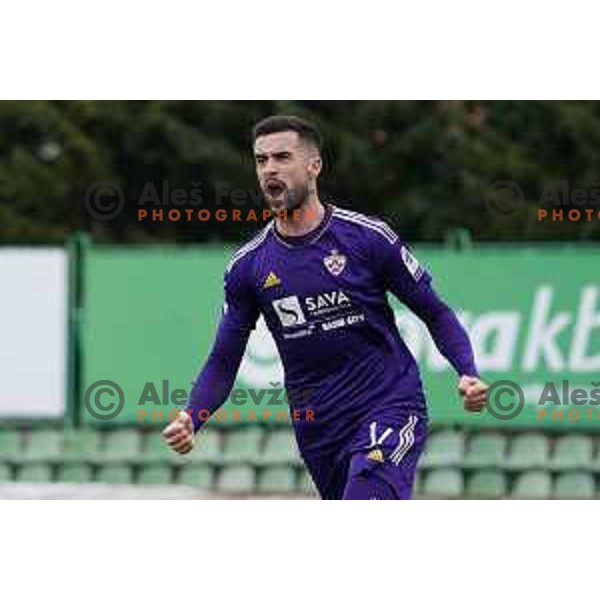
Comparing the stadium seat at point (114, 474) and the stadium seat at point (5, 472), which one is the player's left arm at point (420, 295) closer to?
the stadium seat at point (114, 474)

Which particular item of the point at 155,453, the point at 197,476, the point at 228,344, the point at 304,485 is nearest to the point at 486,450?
the point at 304,485

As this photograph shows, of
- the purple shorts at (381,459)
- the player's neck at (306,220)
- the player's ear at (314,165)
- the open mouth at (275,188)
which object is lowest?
the purple shorts at (381,459)

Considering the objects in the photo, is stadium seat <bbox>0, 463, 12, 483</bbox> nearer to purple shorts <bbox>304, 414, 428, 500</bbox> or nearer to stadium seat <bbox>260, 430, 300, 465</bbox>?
stadium seat <bbox>260, 430, 300, 465</bbox>

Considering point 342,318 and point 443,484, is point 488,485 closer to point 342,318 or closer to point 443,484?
point 443,484

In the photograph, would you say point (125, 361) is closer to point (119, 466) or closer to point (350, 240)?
point (119, 466)

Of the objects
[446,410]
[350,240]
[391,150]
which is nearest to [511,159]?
[391,150]

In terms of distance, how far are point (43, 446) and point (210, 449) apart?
1457 millimetres

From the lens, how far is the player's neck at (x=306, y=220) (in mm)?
8961

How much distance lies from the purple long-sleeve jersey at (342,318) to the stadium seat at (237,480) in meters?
6.44

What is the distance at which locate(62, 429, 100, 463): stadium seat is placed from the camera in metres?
15.6

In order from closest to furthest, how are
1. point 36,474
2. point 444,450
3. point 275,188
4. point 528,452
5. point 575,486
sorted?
point 275,188 < point 575,486 < point 528,452 < point 444,450 < point 36,474

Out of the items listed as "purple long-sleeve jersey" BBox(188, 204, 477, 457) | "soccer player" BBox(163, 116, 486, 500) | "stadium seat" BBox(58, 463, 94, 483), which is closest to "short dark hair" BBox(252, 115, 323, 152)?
"soccer player" BBox(163, 116, 486, 500)

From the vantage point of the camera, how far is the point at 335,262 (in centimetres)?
888

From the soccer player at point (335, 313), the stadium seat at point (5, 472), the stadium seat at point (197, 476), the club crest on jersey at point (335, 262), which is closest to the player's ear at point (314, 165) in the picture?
the soccer player at point (335, 313)
